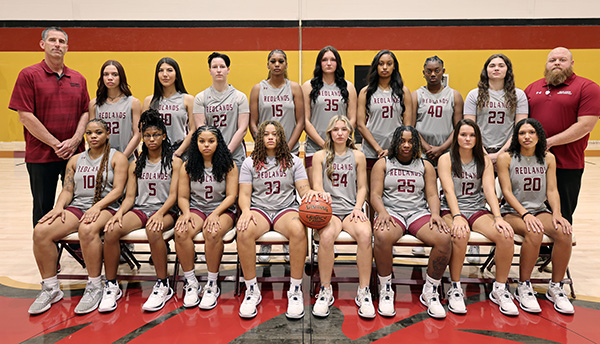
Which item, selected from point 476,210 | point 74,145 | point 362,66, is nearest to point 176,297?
point 74,145

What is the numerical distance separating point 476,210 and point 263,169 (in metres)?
1.60

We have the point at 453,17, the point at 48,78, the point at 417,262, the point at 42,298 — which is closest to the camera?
the point at 42,298

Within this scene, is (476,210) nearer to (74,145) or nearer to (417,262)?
(417,262)

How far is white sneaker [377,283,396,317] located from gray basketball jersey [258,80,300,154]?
1.48m

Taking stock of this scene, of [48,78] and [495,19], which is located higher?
[495,19]

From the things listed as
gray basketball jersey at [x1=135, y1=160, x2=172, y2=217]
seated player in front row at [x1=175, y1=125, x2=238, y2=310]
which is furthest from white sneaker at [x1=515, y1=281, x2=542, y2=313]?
gray basketball jersey at [x1=135, y1=160, x2=172, y2=217]

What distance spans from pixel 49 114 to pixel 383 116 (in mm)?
2705

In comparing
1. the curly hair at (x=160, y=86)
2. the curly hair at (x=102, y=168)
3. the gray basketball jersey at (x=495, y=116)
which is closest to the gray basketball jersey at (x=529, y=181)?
the gray basketball jersey at (x=495, y=116)

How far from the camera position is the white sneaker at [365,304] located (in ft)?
8.66

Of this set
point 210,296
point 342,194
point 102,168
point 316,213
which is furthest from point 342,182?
point 102,168

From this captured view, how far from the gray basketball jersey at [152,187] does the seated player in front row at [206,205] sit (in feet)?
0.51

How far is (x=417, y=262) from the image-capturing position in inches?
142

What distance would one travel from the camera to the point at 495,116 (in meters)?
3.30

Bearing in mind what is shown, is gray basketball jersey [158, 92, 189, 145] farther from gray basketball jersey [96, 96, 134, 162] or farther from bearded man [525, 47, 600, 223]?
bearded man [525, 47, 600, 223]
